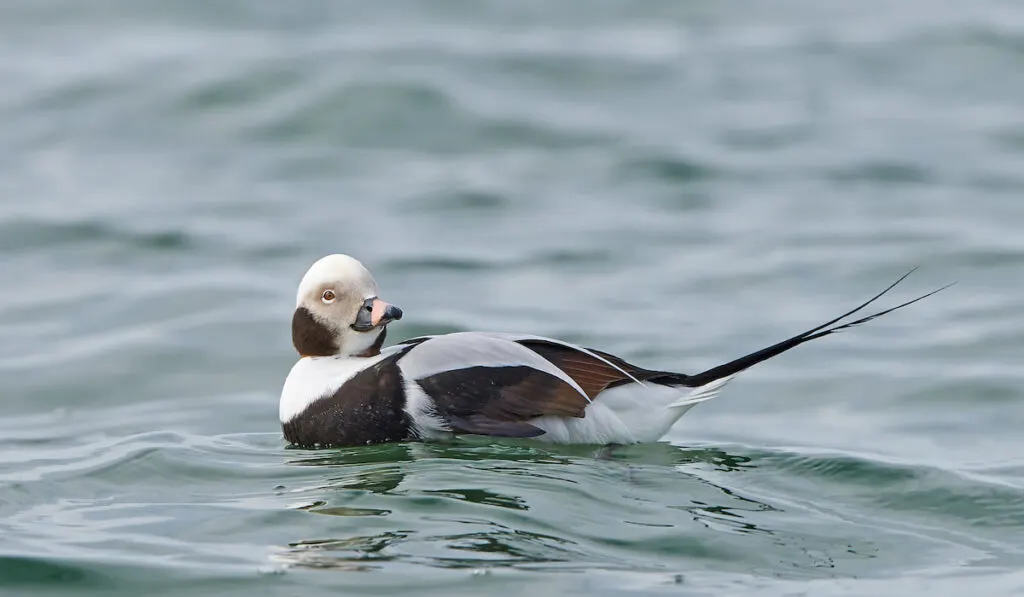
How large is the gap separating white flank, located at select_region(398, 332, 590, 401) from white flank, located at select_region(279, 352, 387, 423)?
223 millimetres

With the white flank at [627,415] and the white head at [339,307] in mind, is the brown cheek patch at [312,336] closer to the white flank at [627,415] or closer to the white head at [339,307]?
the white head at [339,307]

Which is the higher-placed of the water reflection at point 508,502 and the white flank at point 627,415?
the white flank at point 627,415

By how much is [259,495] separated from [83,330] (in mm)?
4079

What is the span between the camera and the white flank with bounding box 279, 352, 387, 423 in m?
6.12

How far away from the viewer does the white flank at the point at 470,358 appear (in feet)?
19.5

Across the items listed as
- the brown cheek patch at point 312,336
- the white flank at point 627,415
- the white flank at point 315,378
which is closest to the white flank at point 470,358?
Result: the white flank at point 627,415

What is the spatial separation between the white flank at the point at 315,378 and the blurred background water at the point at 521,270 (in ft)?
0.80

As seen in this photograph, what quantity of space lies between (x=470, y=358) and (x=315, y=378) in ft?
2.08

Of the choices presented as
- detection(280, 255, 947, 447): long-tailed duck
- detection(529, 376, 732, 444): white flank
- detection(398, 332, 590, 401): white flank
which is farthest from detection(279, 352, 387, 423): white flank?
detection(529, 376, 732, 444): white flank

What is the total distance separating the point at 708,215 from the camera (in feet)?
38.1

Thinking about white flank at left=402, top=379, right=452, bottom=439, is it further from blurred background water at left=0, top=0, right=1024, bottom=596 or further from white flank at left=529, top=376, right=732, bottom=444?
white flank at left=529, top=376, right=732, bottom=444

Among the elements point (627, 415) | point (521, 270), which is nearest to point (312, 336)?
point (627, 415)

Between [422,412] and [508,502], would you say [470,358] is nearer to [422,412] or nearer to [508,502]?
[422,412]

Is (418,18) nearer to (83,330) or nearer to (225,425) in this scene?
(83,330)
